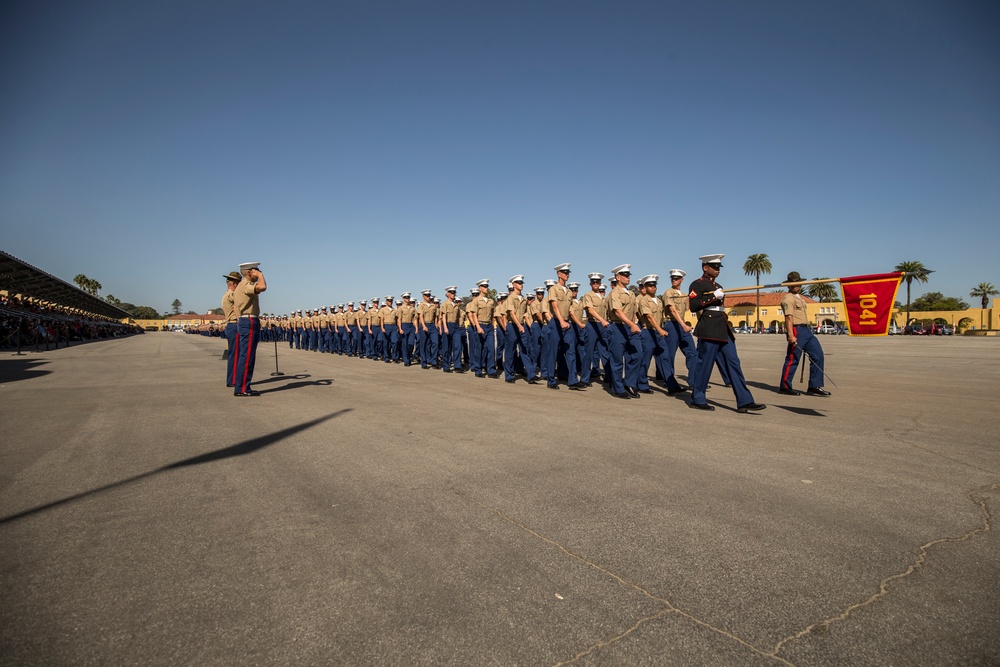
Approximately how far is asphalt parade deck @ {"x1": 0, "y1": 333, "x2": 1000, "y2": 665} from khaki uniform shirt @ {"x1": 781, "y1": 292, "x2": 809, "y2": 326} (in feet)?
11.8

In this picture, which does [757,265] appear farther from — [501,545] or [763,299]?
[501,545]

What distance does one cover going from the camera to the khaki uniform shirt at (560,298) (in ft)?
32.7

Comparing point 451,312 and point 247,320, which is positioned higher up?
point 451,312

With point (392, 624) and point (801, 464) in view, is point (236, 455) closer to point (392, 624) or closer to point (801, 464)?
point (392, 624)

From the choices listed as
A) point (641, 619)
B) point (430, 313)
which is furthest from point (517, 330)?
point (641, 619)

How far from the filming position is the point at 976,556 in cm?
254

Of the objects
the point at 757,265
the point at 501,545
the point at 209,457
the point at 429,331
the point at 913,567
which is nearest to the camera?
the point at 913,567

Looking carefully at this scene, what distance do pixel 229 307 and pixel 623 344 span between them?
7372mm

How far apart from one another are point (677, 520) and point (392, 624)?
5.81 ft

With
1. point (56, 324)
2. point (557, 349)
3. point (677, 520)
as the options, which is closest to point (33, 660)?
point (677, 520)

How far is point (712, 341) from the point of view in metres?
7.03

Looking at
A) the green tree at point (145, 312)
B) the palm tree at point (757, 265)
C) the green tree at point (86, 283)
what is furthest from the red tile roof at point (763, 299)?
the green tree at point (145, 312)

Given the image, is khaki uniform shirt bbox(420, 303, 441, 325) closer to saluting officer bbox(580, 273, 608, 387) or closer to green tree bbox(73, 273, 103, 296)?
saluting officer bbox(580, 273, 608, 387)

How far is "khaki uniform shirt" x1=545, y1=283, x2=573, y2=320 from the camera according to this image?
392 inches
